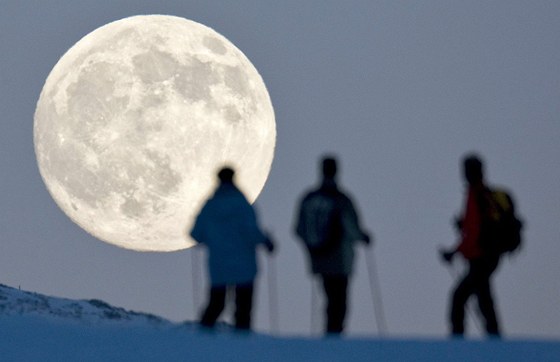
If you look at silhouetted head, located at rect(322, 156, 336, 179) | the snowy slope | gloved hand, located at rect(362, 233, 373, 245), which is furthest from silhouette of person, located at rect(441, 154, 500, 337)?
the snowy slope

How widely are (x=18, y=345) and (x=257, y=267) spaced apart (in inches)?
108

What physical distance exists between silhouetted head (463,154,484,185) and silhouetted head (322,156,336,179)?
119 cm

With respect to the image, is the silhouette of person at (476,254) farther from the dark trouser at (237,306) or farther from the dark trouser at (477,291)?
the dark trouser at (237,306)

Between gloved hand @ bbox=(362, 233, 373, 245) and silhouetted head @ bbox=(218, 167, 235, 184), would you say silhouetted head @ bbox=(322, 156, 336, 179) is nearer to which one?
gloved hand @ bbox=(362, 233, 373, 245)

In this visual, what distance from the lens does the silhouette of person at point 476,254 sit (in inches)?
494

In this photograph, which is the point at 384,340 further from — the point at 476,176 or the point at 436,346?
the point at 476,176

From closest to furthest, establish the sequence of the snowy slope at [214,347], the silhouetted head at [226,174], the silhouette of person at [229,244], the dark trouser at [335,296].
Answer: the snowy slope at [214,347] → the silhouette of person at [229,244] → the silhouetted head at [226,174] → the dark trouser at [335,296]

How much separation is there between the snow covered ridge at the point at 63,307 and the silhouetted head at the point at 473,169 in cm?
4419

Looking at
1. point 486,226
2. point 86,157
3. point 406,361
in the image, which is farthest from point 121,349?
point 86,157

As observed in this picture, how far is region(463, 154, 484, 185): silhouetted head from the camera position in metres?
12.5

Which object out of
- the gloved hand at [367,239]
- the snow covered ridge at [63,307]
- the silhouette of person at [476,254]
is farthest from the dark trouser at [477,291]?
the snow covered ridge at [63,307]

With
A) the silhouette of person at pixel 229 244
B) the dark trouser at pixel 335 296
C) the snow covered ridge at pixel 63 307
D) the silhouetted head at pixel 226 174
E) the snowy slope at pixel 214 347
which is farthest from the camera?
the snow covered ridge at pixel 63 307

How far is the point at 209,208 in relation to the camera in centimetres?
1242

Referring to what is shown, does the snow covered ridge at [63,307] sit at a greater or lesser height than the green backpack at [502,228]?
greater
